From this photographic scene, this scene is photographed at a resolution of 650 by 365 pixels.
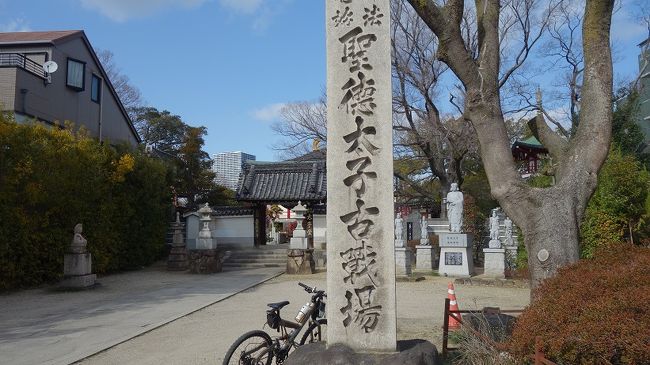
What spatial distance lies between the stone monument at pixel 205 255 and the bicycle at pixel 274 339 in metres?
12.5

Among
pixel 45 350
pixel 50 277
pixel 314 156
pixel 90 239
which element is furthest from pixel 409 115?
pixel 45 350

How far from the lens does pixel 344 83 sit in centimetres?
453

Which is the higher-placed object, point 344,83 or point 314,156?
point 314,156

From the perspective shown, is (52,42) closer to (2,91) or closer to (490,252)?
(2,91)

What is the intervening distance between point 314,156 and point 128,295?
1584 cm

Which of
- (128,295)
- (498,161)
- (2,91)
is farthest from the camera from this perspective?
(2,91)

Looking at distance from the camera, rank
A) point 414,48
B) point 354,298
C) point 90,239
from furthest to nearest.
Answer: point 414,48, point 90,239, point 354,298

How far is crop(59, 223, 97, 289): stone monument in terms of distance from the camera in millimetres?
12680

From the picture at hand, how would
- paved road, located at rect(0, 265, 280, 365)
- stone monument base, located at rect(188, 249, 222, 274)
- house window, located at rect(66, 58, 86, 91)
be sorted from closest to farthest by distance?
paved road, located at rect(0, 265, 280, 365), stone monument base, located at rect(188, 249, 222, 274), house window, located at rect(66, 58, 86, 91)

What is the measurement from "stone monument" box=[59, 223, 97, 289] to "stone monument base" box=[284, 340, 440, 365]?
34.0ft

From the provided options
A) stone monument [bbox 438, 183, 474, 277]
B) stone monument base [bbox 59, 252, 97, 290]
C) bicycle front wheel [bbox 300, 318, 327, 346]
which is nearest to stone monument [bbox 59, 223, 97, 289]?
stone monument base [bbox 59, 252, 97, 290]

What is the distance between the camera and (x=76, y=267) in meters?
12.8

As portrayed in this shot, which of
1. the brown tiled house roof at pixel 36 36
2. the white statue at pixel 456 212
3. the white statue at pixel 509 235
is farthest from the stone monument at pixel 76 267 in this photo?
the white statue at pixel 509 235

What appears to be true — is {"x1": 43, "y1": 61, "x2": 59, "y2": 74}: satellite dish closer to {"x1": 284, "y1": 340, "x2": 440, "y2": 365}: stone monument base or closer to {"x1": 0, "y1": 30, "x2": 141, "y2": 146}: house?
{"x1": 0, "y1": 30, "x2": 141, "y2": 146}: house
